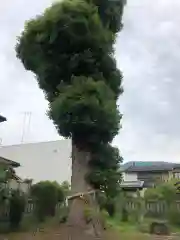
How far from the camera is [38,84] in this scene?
43.7 ft

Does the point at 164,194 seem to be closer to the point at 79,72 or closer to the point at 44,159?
the point at 79,72

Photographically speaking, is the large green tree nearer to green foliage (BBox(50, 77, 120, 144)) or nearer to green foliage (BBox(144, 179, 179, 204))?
green foliage (BBox(50, 77, 120, 144))

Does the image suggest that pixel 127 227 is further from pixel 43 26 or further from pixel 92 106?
pixel 43 26

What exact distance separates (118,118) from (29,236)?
461cm

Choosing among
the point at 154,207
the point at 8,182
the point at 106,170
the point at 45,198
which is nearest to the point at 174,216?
the point at 154,207

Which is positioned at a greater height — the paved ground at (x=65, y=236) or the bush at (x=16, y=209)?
the bush at (x=16, y=209)

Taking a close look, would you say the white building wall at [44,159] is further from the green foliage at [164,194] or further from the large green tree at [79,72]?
the large green tree at [79,72]

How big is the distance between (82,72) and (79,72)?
0.34ft

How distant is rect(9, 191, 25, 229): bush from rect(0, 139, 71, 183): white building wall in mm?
12628

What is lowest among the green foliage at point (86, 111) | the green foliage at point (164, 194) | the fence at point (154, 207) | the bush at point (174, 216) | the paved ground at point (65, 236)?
the paved ground at point (65, 236)

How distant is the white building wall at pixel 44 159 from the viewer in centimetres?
2692

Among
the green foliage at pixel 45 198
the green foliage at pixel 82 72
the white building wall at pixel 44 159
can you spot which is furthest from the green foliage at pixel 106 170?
the white building wall at pixel 44 159

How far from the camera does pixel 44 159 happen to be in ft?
91.0

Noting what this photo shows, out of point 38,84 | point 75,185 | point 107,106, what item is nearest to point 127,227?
point 75,185
